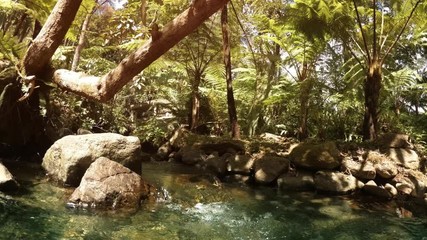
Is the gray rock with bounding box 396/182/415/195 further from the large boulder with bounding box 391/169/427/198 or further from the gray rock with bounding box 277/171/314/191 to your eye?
the gray rock with bounding box 277/171/314/191

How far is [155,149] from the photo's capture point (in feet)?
24.7

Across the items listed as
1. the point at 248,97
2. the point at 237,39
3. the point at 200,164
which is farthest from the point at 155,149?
the point at 237,39

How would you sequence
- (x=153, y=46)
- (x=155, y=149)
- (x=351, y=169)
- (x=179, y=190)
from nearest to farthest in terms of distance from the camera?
(x=153, y=46) < (x=179, y=190) < (x=351, y=169) < (x=155, y=149)

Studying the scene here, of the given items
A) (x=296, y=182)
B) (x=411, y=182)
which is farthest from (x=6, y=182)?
(x=411, y=182)

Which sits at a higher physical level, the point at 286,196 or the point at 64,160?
the point at 64,160

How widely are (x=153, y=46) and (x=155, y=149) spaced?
4.48 meters

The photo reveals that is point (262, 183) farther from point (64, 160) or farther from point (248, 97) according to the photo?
point (248, 97)

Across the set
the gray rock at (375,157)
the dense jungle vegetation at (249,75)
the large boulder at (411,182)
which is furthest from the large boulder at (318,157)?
the dense jungle vegetation at (249,75)

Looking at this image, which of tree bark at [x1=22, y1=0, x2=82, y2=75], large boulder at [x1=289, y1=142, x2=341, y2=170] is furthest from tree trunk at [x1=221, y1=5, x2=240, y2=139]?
tree bark at [x1=22, y1=0, x2=82, y2=75]

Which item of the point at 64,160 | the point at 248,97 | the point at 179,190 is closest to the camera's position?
the point at 64,160

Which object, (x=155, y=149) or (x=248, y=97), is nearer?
(x=155, y=149)

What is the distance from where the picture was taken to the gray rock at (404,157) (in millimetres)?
5273

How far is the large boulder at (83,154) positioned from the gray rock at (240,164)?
1.48m

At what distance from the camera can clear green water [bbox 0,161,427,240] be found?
9.67ft
